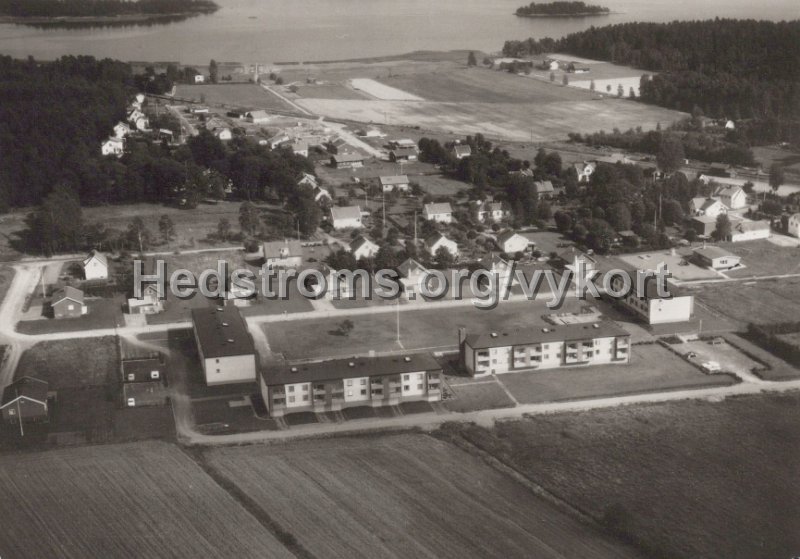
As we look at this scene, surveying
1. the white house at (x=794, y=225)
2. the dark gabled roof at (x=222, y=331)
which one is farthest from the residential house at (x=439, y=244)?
the white house at (x=794, y=225)

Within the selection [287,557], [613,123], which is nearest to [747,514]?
[287,557]

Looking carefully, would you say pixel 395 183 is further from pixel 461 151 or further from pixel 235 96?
pixel 235 96

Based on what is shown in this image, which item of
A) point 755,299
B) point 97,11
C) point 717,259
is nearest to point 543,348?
point 755,299

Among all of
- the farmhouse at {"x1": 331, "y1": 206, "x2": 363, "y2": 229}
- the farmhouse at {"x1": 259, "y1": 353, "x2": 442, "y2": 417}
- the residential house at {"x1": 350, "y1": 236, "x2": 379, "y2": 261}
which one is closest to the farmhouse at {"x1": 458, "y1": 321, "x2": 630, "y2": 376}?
the farmhouse at {"x1": 259, "y1": 353, "x2": 442, "y2": 417}

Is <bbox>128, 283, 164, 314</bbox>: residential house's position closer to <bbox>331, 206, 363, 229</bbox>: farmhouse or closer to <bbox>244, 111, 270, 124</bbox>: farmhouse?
<bbox>331, 206, 363, 229</bbox>: farmhouse

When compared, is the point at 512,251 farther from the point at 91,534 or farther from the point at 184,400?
the point at 91,534

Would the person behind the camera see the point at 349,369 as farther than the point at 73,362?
No
